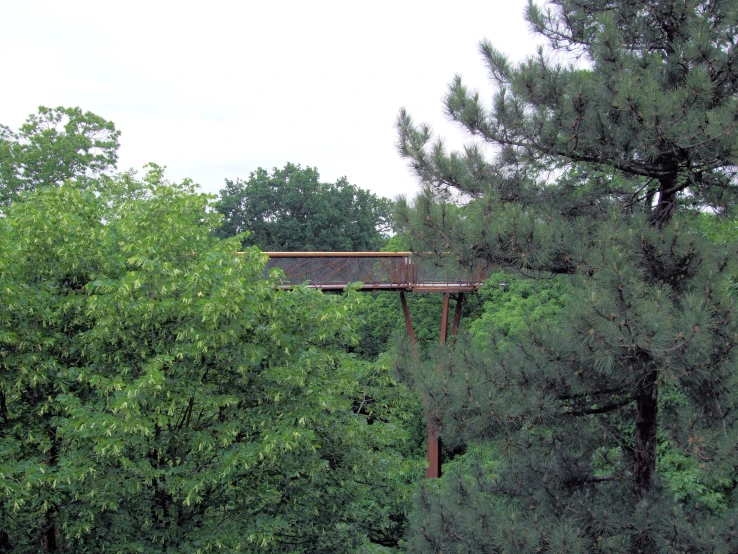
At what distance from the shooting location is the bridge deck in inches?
620

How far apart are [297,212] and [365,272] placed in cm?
1730

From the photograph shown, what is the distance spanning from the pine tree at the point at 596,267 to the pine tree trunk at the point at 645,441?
0.02 m

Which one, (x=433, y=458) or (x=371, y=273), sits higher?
(x=371, y=273)

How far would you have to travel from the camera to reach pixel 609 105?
5.26m

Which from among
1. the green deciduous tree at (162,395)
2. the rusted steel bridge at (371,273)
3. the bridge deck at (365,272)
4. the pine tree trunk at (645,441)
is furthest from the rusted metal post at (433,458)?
the pine tree trunk at (645,441)

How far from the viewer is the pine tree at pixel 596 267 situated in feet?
14.9

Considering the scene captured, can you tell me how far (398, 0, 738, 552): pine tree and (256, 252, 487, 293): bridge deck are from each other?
9054mm

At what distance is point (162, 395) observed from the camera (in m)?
7.17

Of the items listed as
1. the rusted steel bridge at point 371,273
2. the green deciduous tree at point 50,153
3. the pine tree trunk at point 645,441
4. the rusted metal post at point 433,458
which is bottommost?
the rusted metal post at point 433,458

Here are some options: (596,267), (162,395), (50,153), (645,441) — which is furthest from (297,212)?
(596,267)

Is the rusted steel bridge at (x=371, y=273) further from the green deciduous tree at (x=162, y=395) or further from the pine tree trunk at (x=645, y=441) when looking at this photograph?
the pine tree trunk at (x=645, y=441)

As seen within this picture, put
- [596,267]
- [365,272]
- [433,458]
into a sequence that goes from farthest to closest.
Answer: [433,458]
[365,272]
[596,267]

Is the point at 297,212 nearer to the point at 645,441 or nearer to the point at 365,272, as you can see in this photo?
the point at 365,272

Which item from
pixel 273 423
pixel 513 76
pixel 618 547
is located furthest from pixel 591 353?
pixel 273 423
